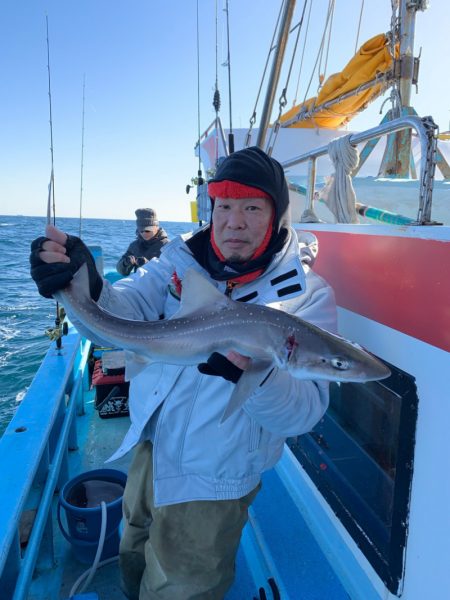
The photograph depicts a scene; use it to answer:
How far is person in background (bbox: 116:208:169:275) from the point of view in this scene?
780 cm

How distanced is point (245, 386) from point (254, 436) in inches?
21.8

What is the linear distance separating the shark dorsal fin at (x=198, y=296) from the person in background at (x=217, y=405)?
111 millimetres

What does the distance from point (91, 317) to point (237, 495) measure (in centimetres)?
118

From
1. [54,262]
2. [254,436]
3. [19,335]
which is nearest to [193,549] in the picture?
[254,436]

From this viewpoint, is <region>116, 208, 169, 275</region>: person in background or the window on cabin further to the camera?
<region>116, 208, 169, 275</region>: person in background

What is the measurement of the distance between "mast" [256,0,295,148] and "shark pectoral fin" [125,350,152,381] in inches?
110

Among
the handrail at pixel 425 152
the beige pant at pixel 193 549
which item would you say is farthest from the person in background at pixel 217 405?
the handrail at pixel 425 152

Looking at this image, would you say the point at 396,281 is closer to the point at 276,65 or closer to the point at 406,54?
the point at 276,65

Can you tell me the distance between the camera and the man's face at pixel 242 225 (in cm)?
219

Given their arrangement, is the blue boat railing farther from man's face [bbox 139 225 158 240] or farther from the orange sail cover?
the orange sail cover

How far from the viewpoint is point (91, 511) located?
2807 mm

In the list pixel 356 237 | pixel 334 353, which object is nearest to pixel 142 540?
pixel 334 353

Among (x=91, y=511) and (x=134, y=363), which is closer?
(x=134, y=363)

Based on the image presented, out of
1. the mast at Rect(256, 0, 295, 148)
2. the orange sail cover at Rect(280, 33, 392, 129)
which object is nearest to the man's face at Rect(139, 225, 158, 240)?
the orange sail cover at Rect(280, 33, 392, 129)
